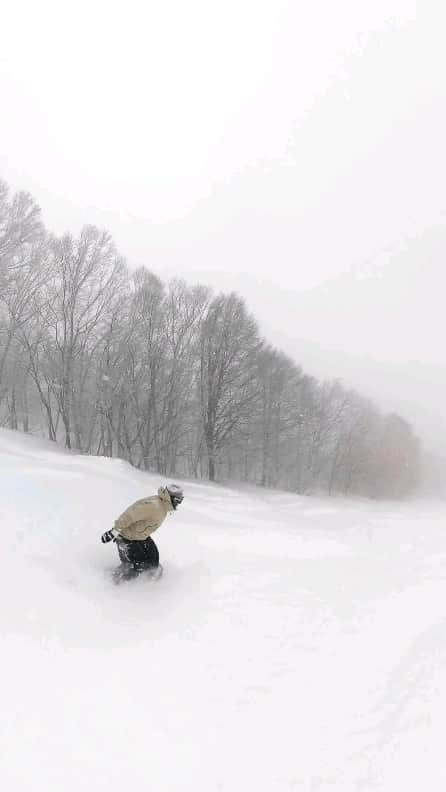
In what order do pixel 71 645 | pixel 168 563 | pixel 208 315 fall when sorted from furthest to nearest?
pixel 208 315
pixel 168 563
pixel 71 645

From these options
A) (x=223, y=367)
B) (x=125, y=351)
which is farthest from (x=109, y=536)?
(x=223, y=367)

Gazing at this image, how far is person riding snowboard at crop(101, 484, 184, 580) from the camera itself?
6.99 metres

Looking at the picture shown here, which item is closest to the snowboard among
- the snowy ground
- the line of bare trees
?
the snowy ground

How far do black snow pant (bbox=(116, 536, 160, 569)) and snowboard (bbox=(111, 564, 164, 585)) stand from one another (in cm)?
6

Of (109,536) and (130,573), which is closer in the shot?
(109,536)

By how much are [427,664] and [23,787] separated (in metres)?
4.35

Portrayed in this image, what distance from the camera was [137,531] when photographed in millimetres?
7055

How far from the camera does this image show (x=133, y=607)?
6453 mm

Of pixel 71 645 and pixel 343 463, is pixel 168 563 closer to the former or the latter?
pixel 71 645

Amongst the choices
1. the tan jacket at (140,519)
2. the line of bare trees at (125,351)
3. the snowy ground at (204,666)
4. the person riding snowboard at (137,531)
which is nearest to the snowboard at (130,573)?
the person riding snowboard at (137,531)

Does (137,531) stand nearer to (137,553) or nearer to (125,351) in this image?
(137,553)

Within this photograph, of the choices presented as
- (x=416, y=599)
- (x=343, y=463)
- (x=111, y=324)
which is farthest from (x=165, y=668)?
(x=343, y=463)

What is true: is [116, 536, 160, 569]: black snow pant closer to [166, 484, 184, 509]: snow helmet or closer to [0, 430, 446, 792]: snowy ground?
[0, 430, 446, 792]: snowy ground

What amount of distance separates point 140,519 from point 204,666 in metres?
2.38
